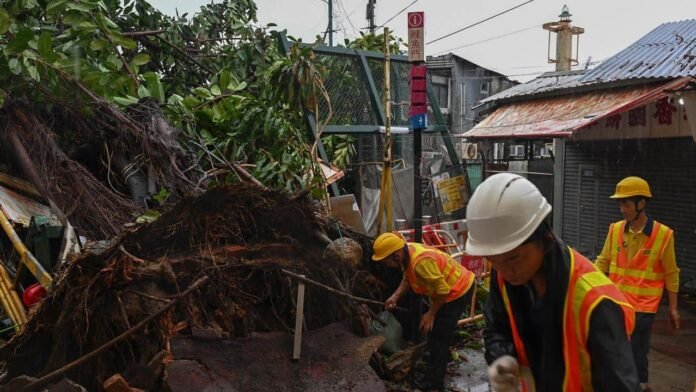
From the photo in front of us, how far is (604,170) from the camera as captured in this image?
30.3ft

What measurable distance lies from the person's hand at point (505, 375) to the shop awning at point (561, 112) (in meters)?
5.00

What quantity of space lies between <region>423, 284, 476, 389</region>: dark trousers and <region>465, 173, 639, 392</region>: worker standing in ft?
9.52

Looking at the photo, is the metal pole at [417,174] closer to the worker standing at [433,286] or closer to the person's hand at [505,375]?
the worker standing at [433,286]

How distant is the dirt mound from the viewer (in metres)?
3.91

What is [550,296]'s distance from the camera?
1753 millimetres

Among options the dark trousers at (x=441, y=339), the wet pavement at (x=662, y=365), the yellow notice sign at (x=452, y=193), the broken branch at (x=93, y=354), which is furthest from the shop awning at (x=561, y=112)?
the broken branch at (x=93, y=354)

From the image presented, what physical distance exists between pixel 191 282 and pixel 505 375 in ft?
10.1

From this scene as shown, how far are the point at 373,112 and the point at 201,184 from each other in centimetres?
435

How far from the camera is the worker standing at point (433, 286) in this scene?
452 cm

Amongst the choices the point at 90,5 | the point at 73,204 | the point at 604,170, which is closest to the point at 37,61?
the point at 90,5

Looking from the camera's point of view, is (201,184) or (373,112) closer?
(201,184)

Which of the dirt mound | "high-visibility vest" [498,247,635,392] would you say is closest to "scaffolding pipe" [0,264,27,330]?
the dirt mound

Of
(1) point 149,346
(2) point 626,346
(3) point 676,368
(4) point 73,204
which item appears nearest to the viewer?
(2) point 626,346

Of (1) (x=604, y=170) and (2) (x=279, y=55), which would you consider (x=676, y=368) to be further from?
(2) (x=279, y=55)
